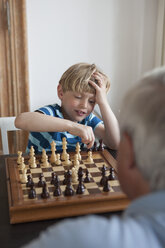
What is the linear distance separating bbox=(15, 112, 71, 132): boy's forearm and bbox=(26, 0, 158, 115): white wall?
5.75 ft

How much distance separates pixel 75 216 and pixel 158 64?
2935 mm

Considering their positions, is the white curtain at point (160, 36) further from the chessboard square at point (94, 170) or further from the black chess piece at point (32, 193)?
the black chess piece at point (32, 193)

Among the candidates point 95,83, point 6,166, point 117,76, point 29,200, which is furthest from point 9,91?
point 29,200

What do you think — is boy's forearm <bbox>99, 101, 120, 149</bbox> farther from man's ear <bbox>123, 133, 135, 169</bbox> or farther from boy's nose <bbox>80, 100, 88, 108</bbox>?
man's ear <bbox>123, 133, 135, 169</bbox>

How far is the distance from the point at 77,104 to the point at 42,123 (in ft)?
0.84

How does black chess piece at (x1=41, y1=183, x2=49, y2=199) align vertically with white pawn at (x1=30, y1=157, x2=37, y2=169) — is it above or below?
above

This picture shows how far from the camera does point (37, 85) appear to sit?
3600 millimetres

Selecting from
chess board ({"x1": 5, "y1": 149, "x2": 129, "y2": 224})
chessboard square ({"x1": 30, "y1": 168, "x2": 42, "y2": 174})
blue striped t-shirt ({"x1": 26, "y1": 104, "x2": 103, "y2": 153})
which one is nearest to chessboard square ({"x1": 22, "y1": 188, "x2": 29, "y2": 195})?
chess board ({"x1": 5, "y1": 149, "x2": 129, "y2": 224})

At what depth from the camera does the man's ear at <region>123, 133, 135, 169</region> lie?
1.98 feet

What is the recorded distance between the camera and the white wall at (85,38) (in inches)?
137

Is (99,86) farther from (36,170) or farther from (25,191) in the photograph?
(25,191)

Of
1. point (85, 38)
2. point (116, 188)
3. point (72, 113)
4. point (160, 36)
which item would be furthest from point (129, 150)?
point (160, 36)

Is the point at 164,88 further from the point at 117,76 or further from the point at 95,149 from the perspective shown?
the point at 117,76

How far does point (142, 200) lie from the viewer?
551 mm
